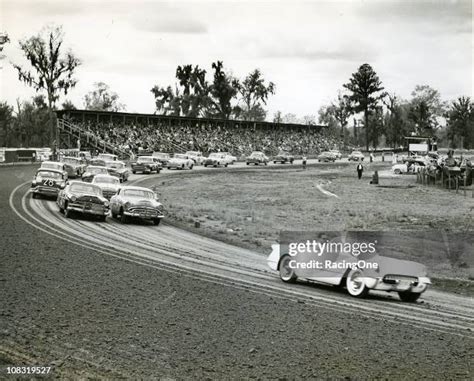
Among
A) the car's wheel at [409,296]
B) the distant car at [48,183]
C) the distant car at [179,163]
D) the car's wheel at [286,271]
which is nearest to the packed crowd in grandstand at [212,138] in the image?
the distant car at [179,163]

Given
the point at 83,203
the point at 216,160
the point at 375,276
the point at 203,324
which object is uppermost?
the point at 83,203

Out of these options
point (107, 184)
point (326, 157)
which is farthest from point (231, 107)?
point (107, 184)

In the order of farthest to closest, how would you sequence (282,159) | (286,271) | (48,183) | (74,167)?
(282,159), (74,167), (48,183), (286,271)

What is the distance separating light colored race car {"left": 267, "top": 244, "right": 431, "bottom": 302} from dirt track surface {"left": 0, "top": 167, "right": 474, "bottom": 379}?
12.5 inches

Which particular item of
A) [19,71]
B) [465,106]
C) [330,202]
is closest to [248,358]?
[330,202]

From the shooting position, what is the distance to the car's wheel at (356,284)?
12742 millimetres

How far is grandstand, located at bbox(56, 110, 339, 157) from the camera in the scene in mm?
61438

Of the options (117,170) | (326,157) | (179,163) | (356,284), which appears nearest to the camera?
(356,284)

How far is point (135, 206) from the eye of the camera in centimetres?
2305

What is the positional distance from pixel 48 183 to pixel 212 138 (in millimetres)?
49531

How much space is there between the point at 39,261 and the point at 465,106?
90.4m

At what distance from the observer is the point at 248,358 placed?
955 centimetres

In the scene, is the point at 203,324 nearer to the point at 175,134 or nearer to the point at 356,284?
the point at 356,284

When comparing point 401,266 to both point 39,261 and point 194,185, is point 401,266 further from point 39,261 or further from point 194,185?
point 194,185
